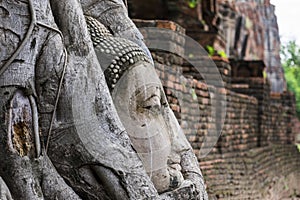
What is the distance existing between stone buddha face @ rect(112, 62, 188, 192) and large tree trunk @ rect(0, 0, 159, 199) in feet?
0.71

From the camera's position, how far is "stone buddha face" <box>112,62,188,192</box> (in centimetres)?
319

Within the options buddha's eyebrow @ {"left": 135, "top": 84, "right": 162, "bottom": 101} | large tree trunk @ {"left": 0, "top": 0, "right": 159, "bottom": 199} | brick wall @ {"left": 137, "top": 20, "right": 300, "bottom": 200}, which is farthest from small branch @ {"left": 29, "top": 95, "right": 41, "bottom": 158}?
brick wall @ {"left": 137, "top": 20, "right": 300, "bottom": 200}

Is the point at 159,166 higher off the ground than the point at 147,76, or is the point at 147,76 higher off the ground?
the point at 147,76

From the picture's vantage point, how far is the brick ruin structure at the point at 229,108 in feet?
22.1

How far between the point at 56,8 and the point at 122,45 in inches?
15.7

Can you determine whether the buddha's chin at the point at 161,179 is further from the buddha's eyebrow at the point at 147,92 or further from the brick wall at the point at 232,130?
the brick wall at the point at 232,130

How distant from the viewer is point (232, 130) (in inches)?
392

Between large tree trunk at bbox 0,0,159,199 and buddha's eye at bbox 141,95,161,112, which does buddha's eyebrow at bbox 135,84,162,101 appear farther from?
large tree trunk at bbox 0,0,159,199

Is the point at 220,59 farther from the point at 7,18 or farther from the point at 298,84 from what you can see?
the point at 298,84

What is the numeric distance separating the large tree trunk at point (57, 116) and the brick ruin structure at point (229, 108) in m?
3.03

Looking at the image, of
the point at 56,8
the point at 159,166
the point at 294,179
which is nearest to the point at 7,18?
the point at 56,8

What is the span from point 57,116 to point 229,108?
6.98 meters

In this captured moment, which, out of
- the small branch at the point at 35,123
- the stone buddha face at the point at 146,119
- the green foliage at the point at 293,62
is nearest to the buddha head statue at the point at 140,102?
the stone buddha face at the point at 146,119

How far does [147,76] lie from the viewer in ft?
10.6
